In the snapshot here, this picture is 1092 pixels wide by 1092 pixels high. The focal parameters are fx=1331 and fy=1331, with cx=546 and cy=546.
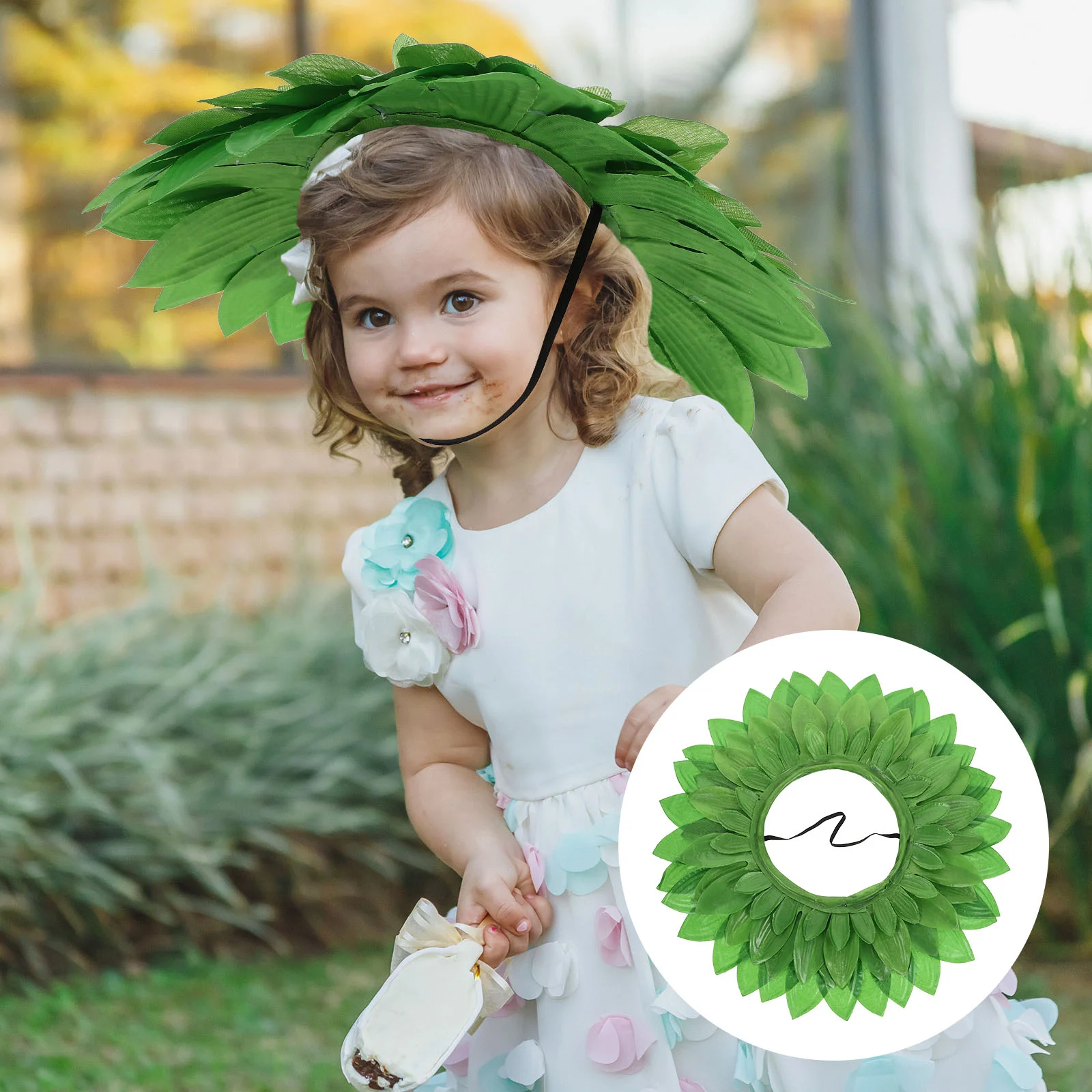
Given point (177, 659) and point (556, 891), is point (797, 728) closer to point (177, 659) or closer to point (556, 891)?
point (556, 891)

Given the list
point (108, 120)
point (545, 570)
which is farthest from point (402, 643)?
point (108, 120)

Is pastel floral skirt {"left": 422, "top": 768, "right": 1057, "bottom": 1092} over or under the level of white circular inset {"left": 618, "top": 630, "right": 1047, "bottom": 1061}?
under

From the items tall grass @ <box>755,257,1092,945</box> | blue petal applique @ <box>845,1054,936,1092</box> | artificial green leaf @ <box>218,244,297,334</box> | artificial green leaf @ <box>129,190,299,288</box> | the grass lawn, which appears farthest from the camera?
tall grass @ <box>755,257,1092,945</box>

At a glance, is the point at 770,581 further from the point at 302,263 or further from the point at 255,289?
the point at 255,289

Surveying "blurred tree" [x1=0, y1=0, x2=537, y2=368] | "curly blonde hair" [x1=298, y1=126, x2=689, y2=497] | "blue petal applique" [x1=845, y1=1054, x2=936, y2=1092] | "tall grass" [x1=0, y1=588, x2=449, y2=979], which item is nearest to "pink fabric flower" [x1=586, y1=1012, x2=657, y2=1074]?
"blue petal applique" [x1=845, y1=1054, x2=936, y2=1092]

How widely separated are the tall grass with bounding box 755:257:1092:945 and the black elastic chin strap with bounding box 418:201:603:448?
6.26 ft

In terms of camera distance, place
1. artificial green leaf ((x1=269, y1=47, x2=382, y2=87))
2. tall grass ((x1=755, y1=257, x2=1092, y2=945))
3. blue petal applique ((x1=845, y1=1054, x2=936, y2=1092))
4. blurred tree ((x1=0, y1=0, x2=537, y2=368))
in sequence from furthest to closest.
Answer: blurred tree ((x1=0, y1=0, x2=537, y2=368)) < tall grass ((x1=755, y1=257, x2=1092, y2=945)) < artificial green leaf ((x1=269, y1=47, x2=382, y2=87)) < blue petal applique ((x1=845, y1=1054, x2=936, y2=1092))

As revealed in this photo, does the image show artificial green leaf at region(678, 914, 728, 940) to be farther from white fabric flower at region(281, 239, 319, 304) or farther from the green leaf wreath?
white fabric flower at region(281, 239, 319, 304)

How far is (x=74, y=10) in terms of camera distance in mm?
5613

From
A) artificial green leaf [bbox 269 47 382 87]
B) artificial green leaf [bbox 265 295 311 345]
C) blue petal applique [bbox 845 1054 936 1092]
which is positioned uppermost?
artificial green leaf [bbox 269 47 382 87]

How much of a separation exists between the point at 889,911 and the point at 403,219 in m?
0.84

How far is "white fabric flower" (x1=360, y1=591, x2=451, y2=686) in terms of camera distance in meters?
1.52

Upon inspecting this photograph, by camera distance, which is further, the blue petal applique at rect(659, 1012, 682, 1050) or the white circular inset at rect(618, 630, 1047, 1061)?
the blue petal applique at rect(659, 1012, 682, 1050)

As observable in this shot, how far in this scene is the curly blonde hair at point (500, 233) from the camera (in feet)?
4.62
